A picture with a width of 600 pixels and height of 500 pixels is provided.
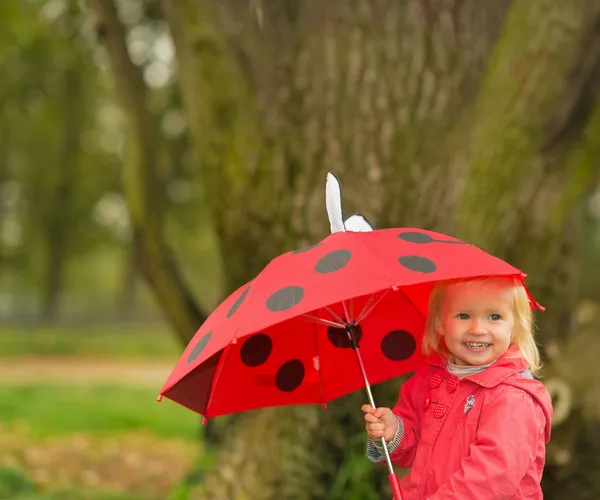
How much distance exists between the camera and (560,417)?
4.02m

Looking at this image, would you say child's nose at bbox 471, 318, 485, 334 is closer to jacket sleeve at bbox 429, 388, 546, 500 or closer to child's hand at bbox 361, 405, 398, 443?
jacket sleeve at bbox 429, 388, 546, 500

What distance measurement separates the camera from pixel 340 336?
2818mm

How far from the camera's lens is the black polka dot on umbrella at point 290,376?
2.78 metres

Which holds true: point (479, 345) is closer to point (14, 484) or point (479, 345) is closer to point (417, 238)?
point (417, 238)

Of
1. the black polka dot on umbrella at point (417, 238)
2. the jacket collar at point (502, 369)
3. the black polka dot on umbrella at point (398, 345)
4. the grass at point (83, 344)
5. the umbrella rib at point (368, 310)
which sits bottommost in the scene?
the grass at point (83, 344)

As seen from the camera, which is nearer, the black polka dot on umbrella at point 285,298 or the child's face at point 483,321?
the black polka dot on umbrella at point 285,298

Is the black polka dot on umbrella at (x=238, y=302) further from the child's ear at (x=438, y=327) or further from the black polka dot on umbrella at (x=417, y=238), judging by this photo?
the child's ear at (x=438, y=327)

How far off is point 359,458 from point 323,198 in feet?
4.20

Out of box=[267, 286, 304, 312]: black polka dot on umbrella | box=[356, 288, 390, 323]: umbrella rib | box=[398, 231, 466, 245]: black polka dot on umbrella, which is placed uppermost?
box=[398, 231, 466, 245]: black polka dot on umbrella

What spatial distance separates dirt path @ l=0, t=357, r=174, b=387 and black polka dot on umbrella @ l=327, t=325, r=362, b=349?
982cm

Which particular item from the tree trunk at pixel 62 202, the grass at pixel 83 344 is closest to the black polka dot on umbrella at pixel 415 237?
the grass at pixel 83 344

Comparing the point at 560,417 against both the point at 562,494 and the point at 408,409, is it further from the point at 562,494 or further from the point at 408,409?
the point at 408,409

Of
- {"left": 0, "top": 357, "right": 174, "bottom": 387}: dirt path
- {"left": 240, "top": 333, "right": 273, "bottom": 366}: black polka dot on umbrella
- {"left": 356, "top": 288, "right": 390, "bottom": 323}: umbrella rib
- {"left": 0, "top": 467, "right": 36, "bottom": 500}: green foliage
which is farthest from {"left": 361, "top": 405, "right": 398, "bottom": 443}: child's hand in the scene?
{"left": 0, "top": 357, "right": 174, "bottom": 387}: dirt path

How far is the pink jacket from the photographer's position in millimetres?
2113
